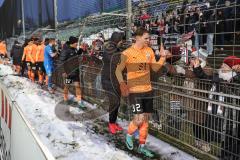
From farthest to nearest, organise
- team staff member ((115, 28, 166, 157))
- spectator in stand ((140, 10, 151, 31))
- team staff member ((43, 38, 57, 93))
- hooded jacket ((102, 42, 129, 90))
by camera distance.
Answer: team staff member ((43, 38, 57, 93)) < spectator in stand ((140, 10, 151, 31)) < hooded jacket ((102, 42, 129, 90)) < team staff member ((115, 28, 166, 157))

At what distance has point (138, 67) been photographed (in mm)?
5910

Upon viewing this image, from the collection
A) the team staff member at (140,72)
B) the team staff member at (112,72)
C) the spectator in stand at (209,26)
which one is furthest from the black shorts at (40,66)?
the team staff member at (140,72)

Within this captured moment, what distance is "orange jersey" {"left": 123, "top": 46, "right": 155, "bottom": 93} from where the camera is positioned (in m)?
5.88

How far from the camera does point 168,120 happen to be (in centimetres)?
680

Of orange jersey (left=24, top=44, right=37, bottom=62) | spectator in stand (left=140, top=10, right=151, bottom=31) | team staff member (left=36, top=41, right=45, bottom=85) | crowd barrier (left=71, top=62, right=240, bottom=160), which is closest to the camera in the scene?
crowd barrier (left=71, top=62, right=240, bottom=160)

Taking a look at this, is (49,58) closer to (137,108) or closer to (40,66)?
(40,66)

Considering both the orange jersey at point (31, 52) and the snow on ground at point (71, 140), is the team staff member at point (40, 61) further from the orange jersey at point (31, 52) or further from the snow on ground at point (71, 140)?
the snow on ground at point (71, 140)

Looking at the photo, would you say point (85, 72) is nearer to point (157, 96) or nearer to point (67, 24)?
point (67, 24)

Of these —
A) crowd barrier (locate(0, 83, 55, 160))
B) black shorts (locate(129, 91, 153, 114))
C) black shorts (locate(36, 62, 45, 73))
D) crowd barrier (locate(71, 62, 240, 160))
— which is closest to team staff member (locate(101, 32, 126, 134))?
crowd barrier (locate(71, 62, 240, 160))

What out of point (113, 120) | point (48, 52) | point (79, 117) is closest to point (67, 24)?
point (48, 52)

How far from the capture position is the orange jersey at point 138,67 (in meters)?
5.88

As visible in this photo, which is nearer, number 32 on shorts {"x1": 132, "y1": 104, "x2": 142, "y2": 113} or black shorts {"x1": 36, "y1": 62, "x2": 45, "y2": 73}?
number 32 on shorts {"x1": 132, "y1": 104, "x2": 142, "y2": 113}

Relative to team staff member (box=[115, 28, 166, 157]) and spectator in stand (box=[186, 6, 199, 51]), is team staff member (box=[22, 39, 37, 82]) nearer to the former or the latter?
spectator in stand (box=[186, 6, 199, 51])

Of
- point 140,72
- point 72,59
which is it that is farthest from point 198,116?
point 72,59
